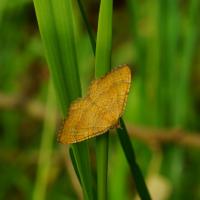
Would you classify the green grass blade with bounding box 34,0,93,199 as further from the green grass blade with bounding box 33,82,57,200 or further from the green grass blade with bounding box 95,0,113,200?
the green grass blade with bounding box 33,82,57,200

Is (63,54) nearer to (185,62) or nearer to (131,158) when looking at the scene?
(131,158)

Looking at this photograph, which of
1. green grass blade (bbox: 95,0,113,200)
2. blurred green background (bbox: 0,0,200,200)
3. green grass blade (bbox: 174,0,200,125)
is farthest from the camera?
blurred green background (bbox: 0,0,200,200)

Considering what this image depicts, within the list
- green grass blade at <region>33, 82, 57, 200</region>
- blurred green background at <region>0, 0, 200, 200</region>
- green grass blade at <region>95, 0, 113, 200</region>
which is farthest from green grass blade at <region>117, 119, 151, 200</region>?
green grass blade at <region>33, 82, 57, 200</region>

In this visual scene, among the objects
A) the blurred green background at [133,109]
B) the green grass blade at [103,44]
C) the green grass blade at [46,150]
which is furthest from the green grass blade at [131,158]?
the green grass blade at [46,150]

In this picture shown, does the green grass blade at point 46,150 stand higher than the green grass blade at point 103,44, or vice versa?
the green grass blade at point 103,44

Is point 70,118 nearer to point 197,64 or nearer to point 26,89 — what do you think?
point 26,89

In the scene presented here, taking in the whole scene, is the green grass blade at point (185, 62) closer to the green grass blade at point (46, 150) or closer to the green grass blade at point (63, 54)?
the green grass blade at point (46, 150)
